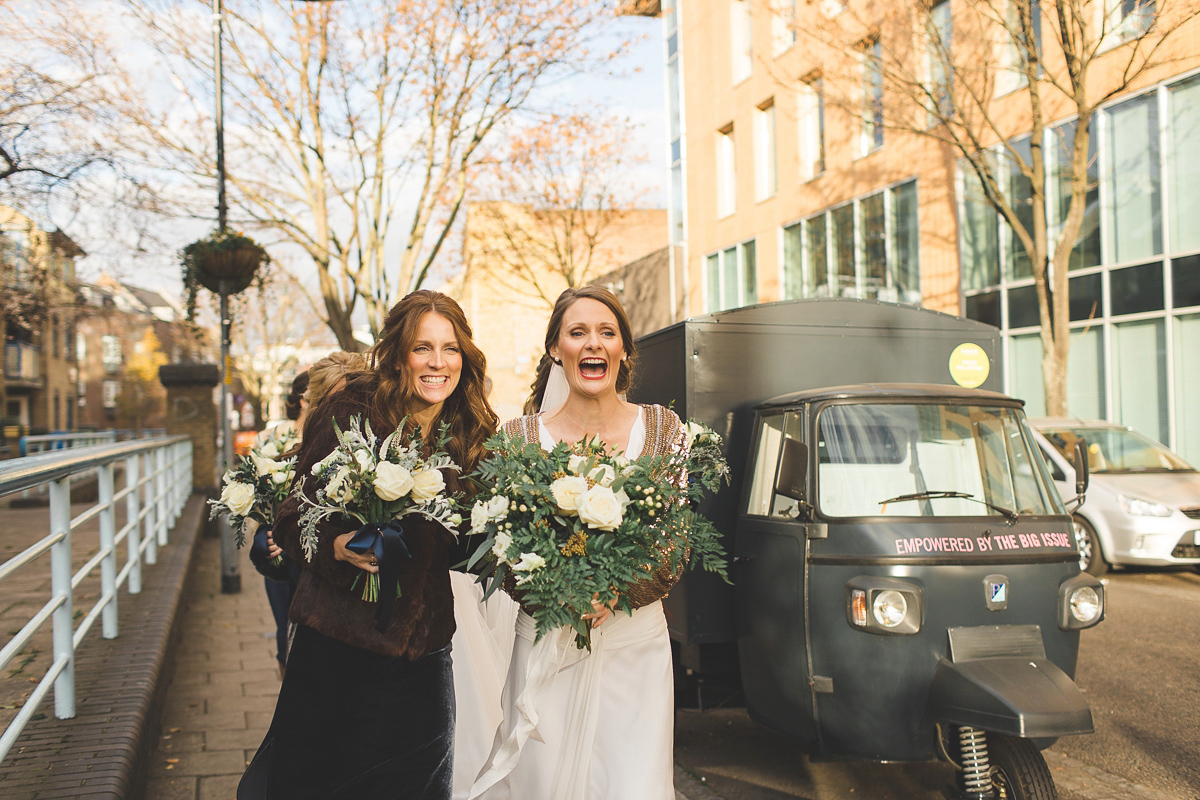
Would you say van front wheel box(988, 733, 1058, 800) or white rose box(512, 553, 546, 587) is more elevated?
white rose box(512, 553, 546, 587)

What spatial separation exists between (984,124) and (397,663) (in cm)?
1753

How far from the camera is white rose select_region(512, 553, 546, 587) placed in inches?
111

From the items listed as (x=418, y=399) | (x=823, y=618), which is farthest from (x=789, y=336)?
(x=418, y=399)

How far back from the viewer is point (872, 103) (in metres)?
16.3

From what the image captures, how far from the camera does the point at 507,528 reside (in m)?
2.90

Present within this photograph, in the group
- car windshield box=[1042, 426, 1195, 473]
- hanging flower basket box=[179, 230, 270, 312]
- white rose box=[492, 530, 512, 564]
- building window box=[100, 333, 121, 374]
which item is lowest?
car windshield box=[1042, 426, 1195, 473]

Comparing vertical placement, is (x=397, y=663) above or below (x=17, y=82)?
below

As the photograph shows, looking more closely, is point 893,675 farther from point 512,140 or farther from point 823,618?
point 512,140

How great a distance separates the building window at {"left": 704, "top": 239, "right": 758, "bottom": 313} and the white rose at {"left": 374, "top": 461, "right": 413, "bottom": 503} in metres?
22.8

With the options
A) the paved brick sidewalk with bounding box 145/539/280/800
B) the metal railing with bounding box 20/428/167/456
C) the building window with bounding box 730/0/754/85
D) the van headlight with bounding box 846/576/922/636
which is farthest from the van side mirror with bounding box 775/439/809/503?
the building window with bounding box 730/0/754/85

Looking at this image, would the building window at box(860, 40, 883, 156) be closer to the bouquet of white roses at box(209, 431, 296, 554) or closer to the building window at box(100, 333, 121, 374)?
the bouquet of white roses at box(209, 431, 296, 554)

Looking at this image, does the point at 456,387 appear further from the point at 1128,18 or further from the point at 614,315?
the point at 1128,18

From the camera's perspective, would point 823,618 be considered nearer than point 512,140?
Yes

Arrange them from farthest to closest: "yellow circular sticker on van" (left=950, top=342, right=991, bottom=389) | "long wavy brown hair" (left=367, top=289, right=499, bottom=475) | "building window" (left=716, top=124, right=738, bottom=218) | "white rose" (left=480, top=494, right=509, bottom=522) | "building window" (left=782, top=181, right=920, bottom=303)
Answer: "building window" (left=716, top=124, right=738, bottom=218), "building window" (left=782, top=181, right=920, bottom=303), "yellow circular sticker on van" (left=950, top=342, right=991, bottom=389), "long wavy brown hair" (left=367, top=289, right=499, bottom=475), "white rose" (left=480, top=494, right=509, bottom=522)
